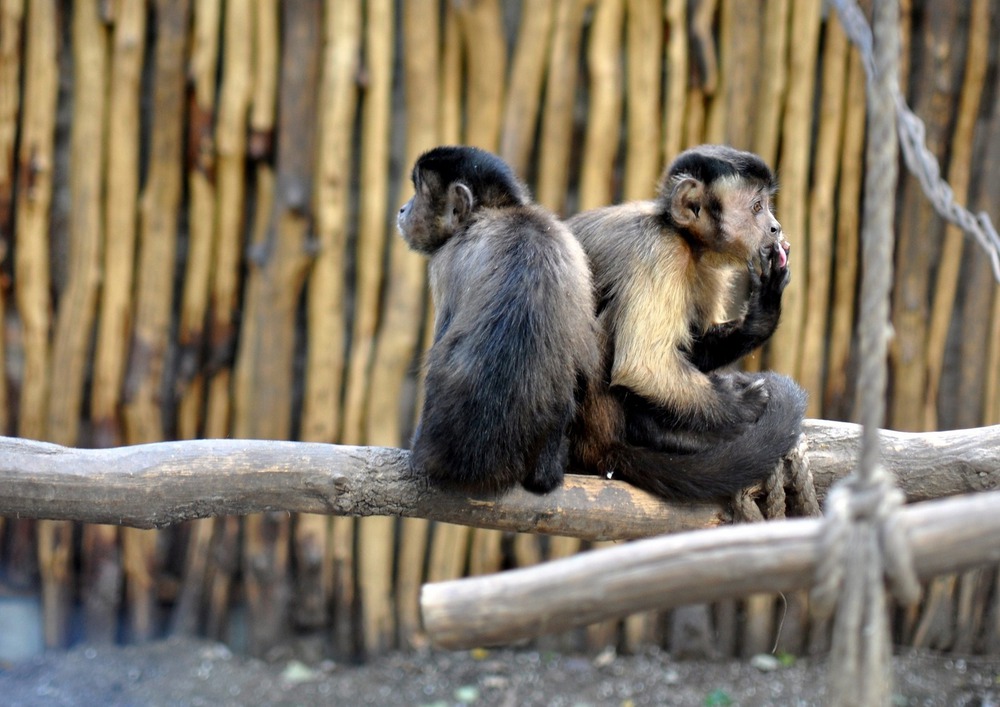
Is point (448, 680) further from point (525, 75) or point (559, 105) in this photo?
point (525, 75)

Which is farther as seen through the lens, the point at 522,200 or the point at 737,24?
the point at 737,24

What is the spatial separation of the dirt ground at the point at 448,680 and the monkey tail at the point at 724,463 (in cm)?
181

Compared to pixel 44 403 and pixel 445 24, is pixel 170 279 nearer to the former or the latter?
pixel 44 403

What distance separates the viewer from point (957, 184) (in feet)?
14.9

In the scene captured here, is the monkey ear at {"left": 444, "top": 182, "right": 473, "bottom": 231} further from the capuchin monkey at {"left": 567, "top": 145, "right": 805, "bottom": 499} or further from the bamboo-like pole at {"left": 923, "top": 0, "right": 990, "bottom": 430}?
the bamboo-like pole at {"left": 923, "top": 0, "right": 990, "bottom": 430}

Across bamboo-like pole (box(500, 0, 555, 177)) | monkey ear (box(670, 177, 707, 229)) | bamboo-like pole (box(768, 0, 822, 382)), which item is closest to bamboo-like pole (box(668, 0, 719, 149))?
bamboo-like pole (box(768, 0, 822, 382))

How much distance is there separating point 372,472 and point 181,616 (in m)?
2.34

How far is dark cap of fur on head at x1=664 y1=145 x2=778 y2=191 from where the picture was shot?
3113mm

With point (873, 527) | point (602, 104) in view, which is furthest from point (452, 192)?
point (873, 527)

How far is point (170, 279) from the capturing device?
4.48 metres

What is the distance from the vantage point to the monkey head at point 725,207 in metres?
3.12

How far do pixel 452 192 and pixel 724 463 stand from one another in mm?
1231

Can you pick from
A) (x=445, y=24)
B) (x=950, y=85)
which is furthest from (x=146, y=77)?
(x=950, y=85)

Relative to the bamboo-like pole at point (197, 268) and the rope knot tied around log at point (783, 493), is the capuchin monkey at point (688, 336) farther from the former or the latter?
the bamboo-like pole at point (197, 268)
